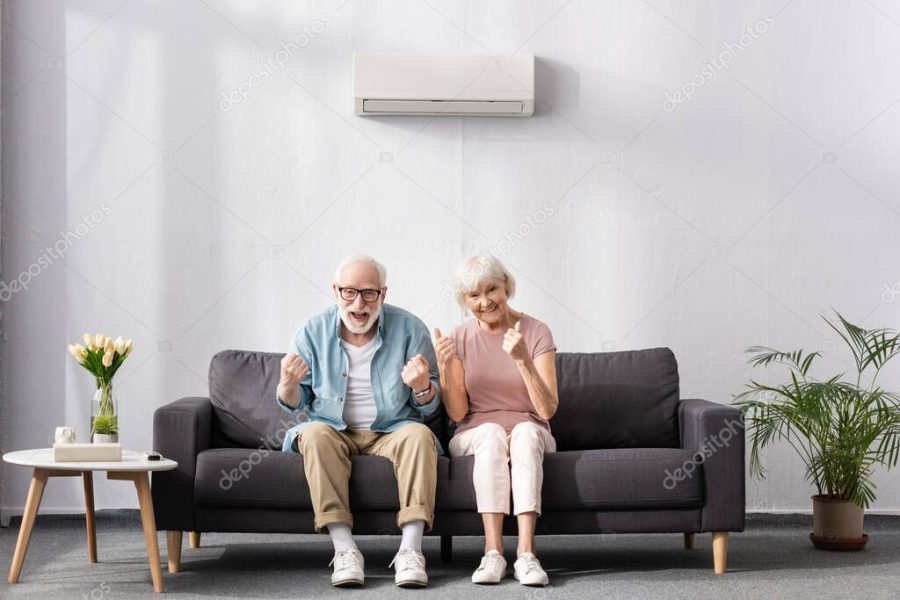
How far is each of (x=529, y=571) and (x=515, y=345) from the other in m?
0.70

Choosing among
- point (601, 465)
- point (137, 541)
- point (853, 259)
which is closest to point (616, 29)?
point (853, 259)

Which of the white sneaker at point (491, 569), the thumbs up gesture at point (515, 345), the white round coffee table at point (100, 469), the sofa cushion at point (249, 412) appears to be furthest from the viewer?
the sofa cushion at point (249, 412)

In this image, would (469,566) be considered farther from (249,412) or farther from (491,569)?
(249,412)

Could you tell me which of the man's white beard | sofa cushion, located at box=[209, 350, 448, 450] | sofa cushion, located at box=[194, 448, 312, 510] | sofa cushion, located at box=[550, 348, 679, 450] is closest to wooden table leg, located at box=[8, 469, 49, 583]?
sofa cushion, located at box=[194, 448, 312, 510]

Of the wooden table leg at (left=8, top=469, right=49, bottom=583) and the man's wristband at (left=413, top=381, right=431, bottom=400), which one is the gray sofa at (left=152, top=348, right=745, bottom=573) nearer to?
the man's wristband at (left=413, top=381, right=431, bottom=400)

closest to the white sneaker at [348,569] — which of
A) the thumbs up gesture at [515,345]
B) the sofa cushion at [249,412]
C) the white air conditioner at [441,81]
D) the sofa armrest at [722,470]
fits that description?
the sofa cushion at [249,412]

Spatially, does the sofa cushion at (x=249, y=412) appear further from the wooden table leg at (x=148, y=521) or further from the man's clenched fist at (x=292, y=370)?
the wooden table leg at (x=148, y=521)

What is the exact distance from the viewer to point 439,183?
4.45 m

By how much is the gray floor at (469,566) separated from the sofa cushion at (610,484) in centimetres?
24

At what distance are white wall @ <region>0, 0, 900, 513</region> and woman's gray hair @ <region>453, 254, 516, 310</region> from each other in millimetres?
781

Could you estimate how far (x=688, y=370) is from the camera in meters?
4.45

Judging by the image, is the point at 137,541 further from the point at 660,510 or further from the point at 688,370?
the point at 688,370

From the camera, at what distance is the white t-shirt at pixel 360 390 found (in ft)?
11.7

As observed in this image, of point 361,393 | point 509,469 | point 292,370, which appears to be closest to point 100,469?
point 292,370
